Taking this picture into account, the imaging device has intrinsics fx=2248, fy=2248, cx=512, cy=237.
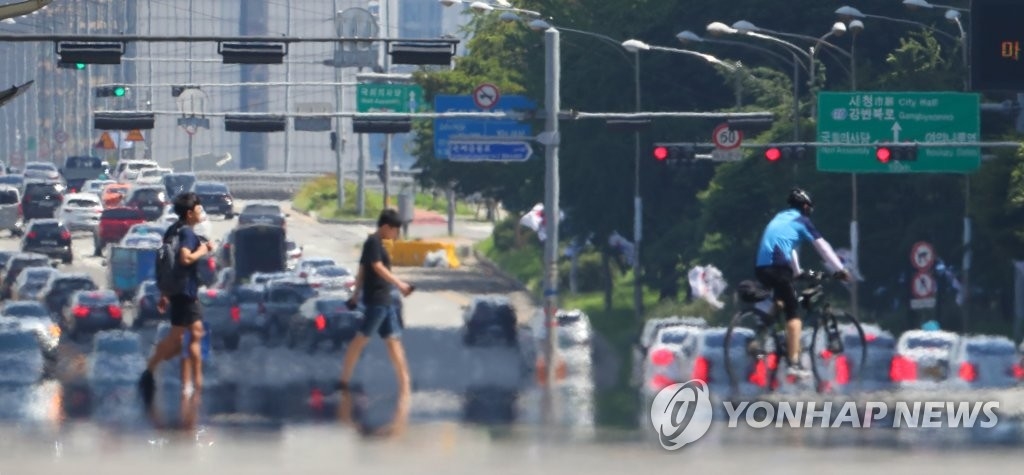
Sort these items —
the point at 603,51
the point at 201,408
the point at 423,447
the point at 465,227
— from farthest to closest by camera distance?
the point at 465,227, the point at 603,51, the point at 201,408, the point at 423,447

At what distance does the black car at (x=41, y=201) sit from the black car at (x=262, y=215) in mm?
8571

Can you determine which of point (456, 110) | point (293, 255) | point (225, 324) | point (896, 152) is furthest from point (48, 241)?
point (225, 324)

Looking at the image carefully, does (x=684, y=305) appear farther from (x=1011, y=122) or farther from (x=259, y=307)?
(x=259, y=307)

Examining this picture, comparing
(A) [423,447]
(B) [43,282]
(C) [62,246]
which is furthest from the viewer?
(C) [62,246]

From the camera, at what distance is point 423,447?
13.5 meters

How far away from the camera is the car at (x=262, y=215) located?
7831cm

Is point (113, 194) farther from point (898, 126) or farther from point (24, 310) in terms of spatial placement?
point (898, 126)

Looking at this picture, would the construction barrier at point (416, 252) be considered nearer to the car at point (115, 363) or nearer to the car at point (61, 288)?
the car at point (61, 288)

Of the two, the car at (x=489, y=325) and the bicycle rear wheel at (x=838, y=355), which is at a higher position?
the bicycle rear wheel at (x=838, y=355)

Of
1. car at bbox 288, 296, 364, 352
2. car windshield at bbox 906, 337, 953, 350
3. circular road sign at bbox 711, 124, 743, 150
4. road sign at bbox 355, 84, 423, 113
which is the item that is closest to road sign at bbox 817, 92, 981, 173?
circular road sign at bbox 711, 124, 743, 150

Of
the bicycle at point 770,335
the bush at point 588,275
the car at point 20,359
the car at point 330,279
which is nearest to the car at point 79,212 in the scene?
the bush at point 588,275

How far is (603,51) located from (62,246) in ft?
67.8

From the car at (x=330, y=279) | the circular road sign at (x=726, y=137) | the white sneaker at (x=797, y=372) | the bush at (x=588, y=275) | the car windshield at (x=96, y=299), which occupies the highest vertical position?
the circular road sign at (x=726, y=137)

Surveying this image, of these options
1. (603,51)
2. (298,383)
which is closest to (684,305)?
(603,51)
